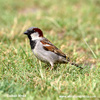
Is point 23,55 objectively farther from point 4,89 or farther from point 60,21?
point 60,21

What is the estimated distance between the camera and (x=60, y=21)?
696 centimetres

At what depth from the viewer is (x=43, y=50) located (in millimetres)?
3891

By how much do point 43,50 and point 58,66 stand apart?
464 mm

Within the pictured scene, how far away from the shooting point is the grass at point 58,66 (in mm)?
3064

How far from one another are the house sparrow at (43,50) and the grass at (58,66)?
162 millimetres

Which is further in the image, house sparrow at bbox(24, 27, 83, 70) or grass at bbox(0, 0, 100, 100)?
house sparrow at bbox(24, 27, 83, 70)

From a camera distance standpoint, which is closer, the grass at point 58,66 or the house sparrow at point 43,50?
the grass at point 58,66

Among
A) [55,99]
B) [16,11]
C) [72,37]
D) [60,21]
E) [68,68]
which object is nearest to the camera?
[55,99]

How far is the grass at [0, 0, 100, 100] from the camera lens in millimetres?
3064

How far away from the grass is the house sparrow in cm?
16

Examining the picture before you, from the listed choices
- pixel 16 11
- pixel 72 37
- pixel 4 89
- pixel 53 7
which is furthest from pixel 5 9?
pixel 4 89

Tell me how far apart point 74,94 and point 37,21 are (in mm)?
4353

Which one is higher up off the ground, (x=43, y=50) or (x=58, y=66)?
(x=43, y=50)

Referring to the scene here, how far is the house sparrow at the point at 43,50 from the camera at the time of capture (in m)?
3.86
